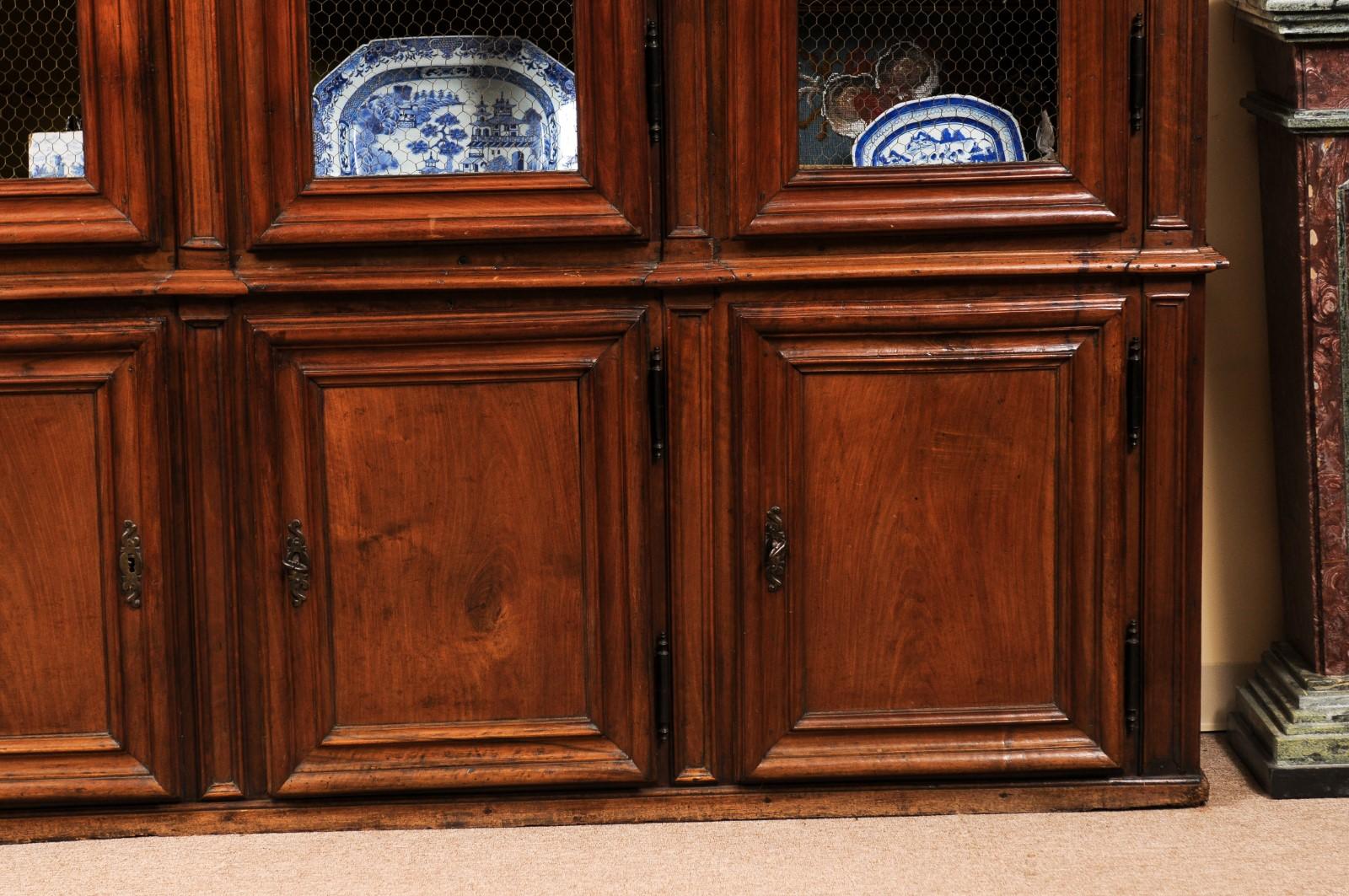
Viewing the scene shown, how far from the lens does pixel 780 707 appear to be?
7.94ft

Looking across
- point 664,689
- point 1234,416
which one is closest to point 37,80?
point 664,689

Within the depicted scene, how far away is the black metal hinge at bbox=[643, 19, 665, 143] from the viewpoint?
2.25m

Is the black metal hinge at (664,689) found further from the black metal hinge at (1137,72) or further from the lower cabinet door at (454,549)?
the black metal hinge at (1137,72)

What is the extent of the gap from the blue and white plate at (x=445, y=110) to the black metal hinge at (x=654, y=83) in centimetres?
9

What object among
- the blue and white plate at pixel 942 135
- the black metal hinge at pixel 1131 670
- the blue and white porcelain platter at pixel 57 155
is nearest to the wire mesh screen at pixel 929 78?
the blue and white plate at pixel 942 135

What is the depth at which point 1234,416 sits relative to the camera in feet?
8.98

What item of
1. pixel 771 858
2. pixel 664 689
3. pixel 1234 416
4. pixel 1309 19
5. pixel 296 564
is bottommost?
pixel 771 858

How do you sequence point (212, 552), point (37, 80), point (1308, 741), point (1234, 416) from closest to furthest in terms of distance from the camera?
point (37, 80)
point (212, 552)
point (1308, 741)
point (1234, 416)

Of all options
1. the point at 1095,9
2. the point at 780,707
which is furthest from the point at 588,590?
the point at 1095,9

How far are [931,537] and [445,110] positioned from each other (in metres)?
0.82

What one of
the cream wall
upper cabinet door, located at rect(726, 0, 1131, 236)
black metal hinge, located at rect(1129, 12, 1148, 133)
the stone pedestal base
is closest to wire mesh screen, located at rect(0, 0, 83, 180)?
upper cabinet door, located at rect(726, 0, 1131, 236)

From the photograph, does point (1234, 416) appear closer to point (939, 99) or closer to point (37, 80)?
point (939, 99)

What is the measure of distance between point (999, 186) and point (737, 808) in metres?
0.88

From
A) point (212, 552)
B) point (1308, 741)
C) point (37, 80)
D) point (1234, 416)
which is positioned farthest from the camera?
point (1234, 416)
